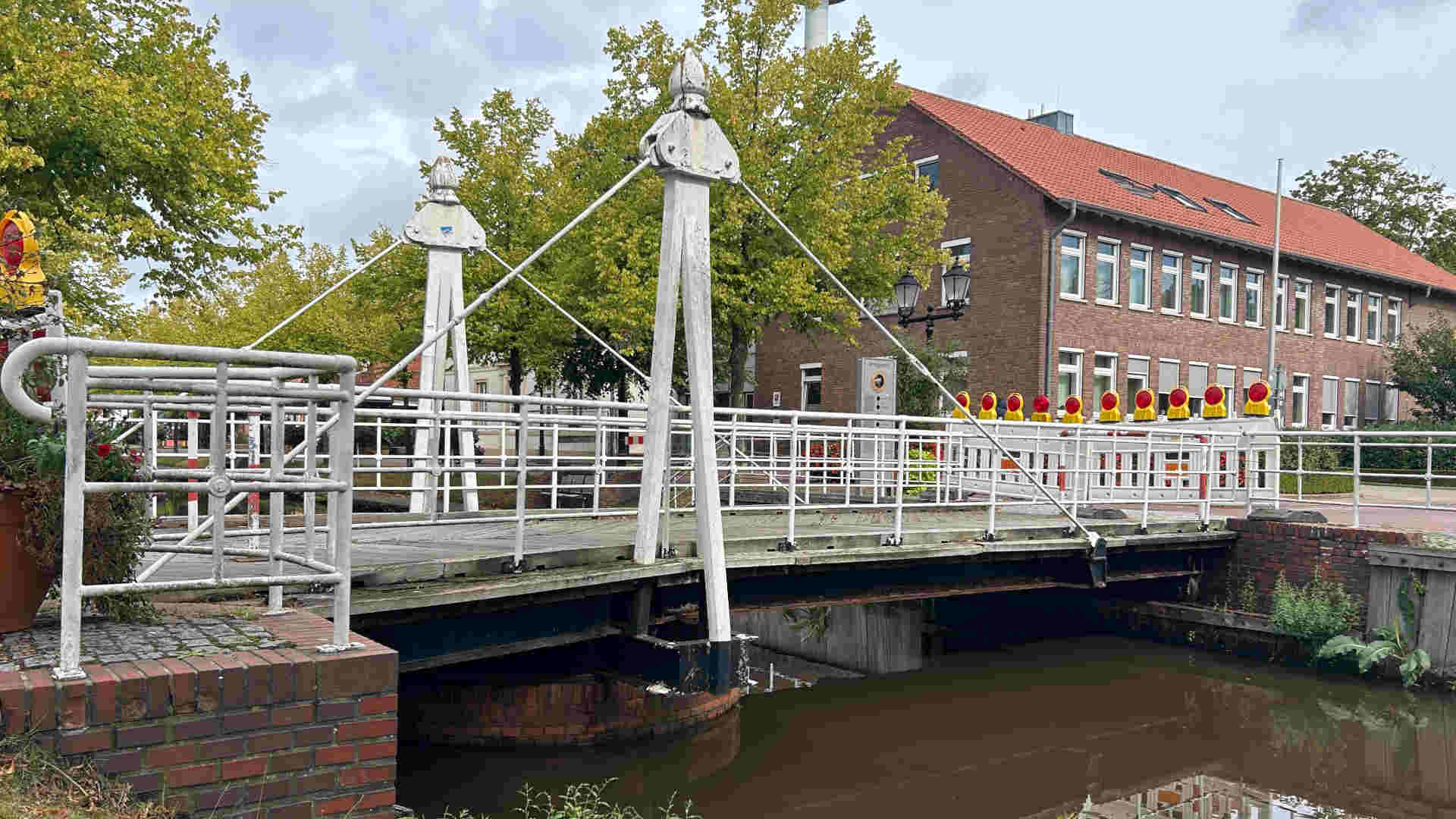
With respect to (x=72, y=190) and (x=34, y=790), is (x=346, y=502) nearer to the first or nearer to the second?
(x=34, y=790)

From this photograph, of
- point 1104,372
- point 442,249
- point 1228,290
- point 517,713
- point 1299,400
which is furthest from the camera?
point 1299,400

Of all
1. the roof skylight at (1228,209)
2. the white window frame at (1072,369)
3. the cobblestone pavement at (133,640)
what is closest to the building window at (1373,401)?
the roof skylight at (1228,209)

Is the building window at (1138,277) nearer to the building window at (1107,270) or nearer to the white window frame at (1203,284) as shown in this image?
the building window at (1107,270)

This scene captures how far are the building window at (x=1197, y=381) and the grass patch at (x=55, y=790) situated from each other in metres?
31.3

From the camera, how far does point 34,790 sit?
10.6 ft

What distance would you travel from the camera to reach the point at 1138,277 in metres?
30.1

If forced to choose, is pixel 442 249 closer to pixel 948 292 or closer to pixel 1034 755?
pixel 1034 755

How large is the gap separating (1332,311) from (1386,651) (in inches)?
1112

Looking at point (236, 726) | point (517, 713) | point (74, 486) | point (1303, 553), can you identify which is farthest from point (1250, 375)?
point (74, 486)

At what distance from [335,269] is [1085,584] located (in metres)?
33.1

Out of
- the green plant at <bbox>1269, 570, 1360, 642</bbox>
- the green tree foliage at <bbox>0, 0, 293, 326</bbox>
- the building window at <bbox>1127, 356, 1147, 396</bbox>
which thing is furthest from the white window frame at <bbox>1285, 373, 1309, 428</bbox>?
the green tree foliage at <bbox>0, 0, 293, 326</bbox>

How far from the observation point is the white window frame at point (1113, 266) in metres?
28.7

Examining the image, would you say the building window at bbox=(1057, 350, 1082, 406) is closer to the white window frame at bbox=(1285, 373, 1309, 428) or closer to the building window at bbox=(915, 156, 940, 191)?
the building window at bbox=(915, 156, 940, 191)

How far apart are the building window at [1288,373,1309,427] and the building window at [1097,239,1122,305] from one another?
9762 mm
